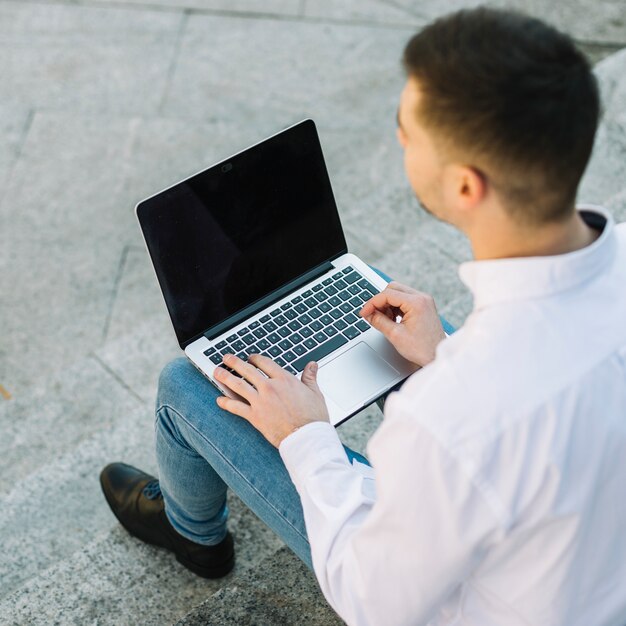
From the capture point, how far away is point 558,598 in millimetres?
1261

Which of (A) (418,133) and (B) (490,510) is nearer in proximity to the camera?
(B) (490,510)

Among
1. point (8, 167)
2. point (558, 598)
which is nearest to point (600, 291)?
point (558, 598)

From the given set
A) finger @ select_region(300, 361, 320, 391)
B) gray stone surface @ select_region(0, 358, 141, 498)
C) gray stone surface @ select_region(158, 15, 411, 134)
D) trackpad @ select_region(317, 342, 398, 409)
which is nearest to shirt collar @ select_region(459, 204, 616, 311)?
finger @ select_region(300, 361, 320, 391)

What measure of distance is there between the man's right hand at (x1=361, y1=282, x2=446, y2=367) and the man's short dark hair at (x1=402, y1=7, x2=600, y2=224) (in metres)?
0.65

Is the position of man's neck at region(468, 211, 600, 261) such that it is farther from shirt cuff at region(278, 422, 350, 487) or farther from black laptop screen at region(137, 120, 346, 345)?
black laptop screen at region(137, 120, 346, 345)

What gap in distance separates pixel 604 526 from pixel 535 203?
0.47m

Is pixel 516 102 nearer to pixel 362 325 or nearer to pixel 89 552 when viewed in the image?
pixel 362 325

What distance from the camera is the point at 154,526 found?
2.31 meters

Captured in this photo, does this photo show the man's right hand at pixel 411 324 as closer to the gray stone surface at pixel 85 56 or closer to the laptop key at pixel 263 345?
the laptop key at pixel 263 345

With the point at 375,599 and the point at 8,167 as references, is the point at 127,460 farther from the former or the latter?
the point at 8,167

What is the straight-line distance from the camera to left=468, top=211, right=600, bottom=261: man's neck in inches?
49.9

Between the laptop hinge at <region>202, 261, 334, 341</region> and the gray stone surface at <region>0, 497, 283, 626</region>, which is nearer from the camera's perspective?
the laptop hinge at <region>202, 261, 334, 341</region>

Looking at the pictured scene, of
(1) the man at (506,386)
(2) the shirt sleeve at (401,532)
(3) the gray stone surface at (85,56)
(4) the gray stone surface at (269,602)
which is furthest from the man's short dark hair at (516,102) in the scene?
(3) the gray stone surface at (85,56)

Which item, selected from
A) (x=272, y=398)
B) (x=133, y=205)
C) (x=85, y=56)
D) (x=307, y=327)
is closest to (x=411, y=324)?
(x=307, y=327)
